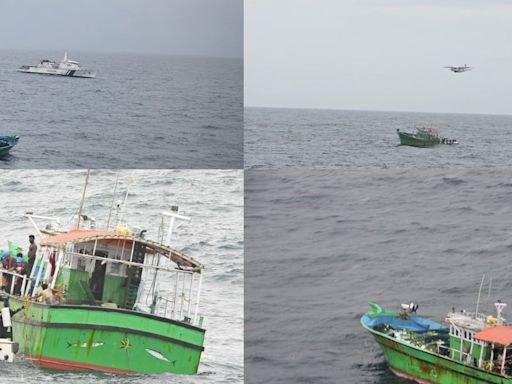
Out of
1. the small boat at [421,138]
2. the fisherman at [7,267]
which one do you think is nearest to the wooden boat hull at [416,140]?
the small boat at [421,138]

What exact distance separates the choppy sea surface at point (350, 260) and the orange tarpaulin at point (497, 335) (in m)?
2.81

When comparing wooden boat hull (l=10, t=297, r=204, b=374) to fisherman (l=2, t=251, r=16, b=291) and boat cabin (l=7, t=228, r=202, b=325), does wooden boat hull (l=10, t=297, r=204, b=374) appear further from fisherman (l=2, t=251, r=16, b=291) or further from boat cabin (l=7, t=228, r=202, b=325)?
fisherman (l=2, t=251, r=16, b=291)

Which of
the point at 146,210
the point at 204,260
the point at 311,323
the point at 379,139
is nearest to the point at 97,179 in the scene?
the point at 146,210

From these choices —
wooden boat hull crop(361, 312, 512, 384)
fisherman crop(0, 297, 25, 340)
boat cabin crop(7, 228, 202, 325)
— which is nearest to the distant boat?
wooden boat hull crop(361, 312, 512, 384)

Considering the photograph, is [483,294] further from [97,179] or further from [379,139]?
[379,139]

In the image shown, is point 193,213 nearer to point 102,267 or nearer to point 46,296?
point 102,267

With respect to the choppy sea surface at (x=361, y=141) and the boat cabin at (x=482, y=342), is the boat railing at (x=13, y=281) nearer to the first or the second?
the boat cabin at (x=482, y=342)

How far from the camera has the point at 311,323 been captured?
97.5ft

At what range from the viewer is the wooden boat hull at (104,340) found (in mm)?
21047

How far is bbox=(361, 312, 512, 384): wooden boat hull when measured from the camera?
23.7 metres

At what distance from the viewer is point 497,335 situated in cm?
2338

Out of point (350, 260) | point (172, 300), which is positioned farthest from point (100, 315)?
point (350, 260)

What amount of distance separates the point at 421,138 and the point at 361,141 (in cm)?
482

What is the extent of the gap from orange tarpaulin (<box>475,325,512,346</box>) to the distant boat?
35918mm
